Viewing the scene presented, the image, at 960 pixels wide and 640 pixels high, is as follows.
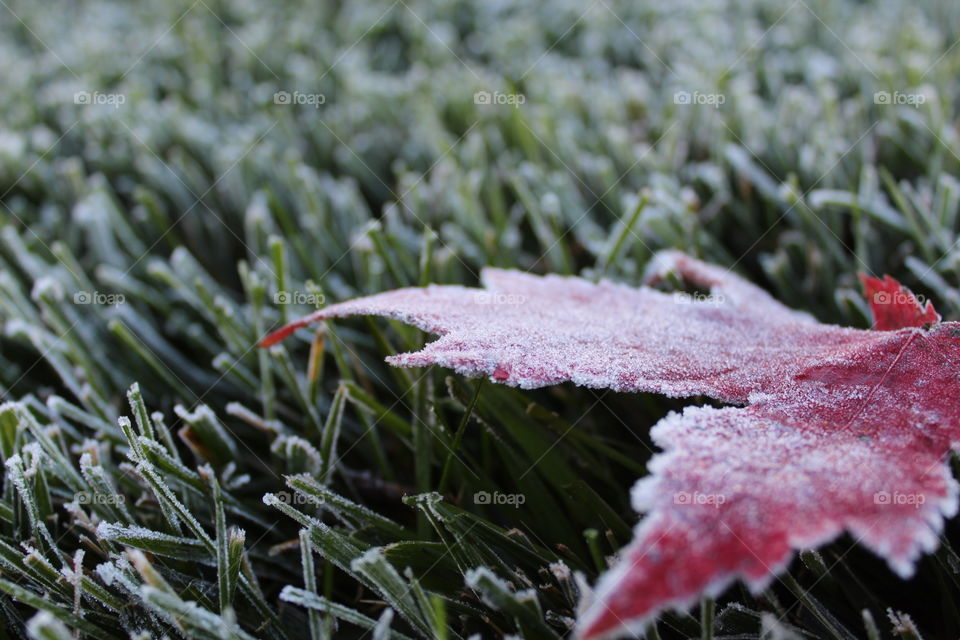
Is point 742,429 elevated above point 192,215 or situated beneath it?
Result: situated beneath

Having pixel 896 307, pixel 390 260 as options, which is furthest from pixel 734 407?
pixel 390 260

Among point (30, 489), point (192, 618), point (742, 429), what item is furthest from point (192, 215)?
point (742, 429)

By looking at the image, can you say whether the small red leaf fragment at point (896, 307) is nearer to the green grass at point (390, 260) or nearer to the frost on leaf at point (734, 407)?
the frost on leaf at point (734, 407)

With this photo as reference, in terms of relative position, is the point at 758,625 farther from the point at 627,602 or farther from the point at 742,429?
the point at 627,602

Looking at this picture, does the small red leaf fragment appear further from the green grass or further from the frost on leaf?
the green grass

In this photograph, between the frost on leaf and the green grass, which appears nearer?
the frost on leaf

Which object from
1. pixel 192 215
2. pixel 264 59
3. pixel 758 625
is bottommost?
pixel 758 625

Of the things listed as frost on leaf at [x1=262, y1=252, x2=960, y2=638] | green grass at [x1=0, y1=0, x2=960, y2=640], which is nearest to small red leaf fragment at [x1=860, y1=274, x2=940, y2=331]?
frost on leaf at [x1=262, y1=252, x2=960, y2=638]
